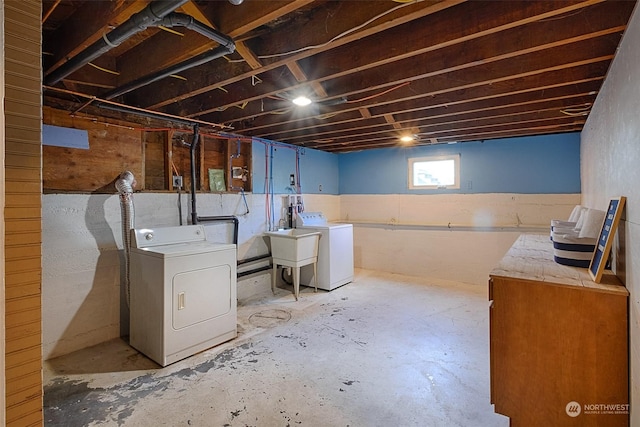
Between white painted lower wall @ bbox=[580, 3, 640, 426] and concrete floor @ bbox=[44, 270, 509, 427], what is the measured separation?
0.98 m

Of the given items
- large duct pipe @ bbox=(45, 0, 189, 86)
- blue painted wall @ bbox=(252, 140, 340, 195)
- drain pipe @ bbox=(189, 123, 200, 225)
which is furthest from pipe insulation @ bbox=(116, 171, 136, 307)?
blue painted wall @ bbox=(252, 140, 340, 195)

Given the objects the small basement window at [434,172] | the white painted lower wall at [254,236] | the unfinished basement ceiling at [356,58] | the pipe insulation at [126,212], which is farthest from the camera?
the small basement window at [434,172]

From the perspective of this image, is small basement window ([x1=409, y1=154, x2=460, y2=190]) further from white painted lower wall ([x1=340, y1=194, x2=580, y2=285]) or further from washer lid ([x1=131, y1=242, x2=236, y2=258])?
washer lid ([x1=131, y1=242, x2=236, y2=258])

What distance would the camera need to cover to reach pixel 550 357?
148 cm

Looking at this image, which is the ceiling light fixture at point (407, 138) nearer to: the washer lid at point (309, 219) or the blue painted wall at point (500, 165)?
the blue painted wall at point (500, 165)

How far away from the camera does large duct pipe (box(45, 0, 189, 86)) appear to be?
1.28 metres

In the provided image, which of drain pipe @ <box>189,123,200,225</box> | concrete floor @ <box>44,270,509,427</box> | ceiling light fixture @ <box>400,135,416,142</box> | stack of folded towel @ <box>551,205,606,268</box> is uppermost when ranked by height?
ceiling light fixture @ <box>400,135,416,142</box>

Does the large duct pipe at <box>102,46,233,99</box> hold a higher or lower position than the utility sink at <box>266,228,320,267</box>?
higher

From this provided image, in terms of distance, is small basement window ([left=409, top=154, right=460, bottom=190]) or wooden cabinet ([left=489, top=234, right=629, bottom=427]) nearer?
wooden cabinet ([left=489, top=234, right=629, bottom=427])

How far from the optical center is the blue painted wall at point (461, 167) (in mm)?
4078

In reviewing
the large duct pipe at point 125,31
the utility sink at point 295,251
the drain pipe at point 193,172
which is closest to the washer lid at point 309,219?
the utility sink at point 295,251

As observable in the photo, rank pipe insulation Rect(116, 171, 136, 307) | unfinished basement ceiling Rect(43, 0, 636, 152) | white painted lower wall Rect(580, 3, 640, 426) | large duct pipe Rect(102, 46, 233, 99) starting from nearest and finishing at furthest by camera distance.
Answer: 1. white painted lower wall Rect(580, 3, 640, 426)
2. unfinished basement ceiling Rect(43, 0, 636, 152)
3. large duct pipe Rect(102, 46, 233, 99)
4. pipe insulation Rect(116, 171, 136, 307)

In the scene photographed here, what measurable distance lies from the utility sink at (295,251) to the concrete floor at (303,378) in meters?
0.72

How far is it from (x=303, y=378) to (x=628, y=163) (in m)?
2.24
